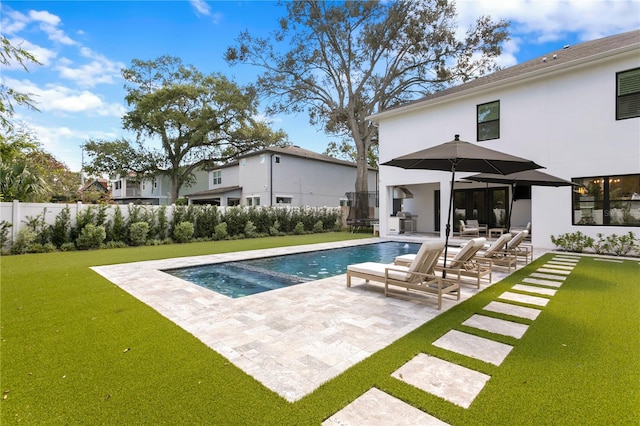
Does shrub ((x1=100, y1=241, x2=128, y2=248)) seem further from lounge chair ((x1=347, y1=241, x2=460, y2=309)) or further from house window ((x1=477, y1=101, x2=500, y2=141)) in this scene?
house window ((x1=477, y1=101, x2=500, y2=141))

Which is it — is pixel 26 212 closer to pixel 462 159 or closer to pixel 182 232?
pixel 182 232

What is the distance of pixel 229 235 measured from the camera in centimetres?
1666

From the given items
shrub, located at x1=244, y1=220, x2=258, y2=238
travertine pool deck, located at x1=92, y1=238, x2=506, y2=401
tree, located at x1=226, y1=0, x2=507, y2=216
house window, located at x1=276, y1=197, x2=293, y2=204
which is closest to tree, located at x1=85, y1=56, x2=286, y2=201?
tree, located at x1=226, y1=0, x2=507, y2=216

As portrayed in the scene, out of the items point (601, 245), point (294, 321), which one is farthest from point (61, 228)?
point (601, 245)

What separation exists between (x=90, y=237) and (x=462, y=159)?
42.8 feet

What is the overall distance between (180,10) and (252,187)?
15.6 m

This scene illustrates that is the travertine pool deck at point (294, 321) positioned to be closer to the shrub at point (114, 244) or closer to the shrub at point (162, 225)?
the shrub at point (114, 244)

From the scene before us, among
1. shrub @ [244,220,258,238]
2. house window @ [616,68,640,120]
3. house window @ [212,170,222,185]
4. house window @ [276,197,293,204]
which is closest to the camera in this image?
house window @ [616,68,640,120]

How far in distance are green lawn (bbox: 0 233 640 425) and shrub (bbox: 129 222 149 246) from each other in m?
8.52

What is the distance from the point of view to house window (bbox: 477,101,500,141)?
42.4ft

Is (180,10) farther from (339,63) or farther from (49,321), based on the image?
(339,63)

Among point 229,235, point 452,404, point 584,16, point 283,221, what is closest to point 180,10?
point 229,235

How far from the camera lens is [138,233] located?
42.7 feet

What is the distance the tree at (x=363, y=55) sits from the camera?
19562 mm
